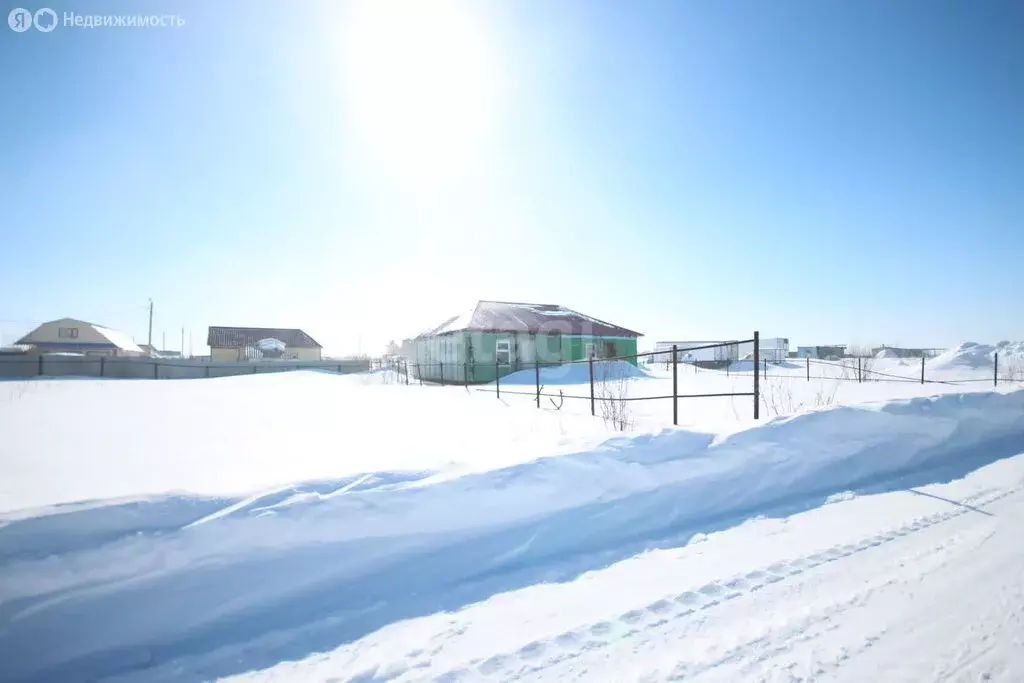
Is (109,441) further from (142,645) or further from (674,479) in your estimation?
(674,479)

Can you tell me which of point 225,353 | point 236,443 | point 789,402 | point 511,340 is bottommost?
point 236,443

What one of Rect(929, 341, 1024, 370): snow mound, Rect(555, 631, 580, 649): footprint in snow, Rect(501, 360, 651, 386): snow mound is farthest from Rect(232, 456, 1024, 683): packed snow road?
Rect(929, 341, 1024, 370): snow mound

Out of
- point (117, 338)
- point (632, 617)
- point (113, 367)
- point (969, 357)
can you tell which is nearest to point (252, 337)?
point (117, 338)

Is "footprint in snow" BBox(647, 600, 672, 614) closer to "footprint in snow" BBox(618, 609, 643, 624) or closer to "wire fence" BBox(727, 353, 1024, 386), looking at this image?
"footprint in snow" BBox(618, 609, 643, 624)

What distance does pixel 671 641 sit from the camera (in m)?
2.17

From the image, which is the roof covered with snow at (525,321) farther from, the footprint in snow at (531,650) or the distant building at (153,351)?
the distant building at (153,351)

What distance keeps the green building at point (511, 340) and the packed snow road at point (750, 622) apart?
17.4 meters

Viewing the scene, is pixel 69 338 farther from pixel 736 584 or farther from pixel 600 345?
pixel 736 584

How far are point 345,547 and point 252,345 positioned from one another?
159ft

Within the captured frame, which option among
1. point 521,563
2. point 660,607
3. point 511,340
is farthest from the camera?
point 511,340

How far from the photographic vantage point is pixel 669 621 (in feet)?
7.64

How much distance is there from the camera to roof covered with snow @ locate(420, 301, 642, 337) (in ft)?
75.8

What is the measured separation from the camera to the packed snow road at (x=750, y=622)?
1991 mm

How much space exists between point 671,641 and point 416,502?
69.5 inches
